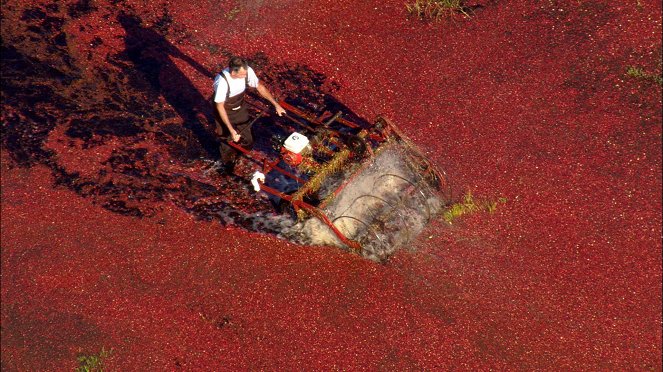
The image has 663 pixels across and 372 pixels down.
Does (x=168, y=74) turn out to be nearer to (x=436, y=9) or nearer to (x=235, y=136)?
(x=235, y=136)

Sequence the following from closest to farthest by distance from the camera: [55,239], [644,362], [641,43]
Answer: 1. [644,362]
2. [55,239]
3. [641,43]

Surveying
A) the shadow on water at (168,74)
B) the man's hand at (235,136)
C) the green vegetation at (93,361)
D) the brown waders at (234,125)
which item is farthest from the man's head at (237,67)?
the green vegetation at (93,361)

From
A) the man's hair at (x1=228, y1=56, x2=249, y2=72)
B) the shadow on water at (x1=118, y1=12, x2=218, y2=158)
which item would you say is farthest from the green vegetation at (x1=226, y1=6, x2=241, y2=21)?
the man's hair at (x1=228, y1=56, x2=249, y2=72)

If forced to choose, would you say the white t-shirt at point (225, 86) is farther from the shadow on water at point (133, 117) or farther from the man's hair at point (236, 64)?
the shadow on water at point (133, 117)

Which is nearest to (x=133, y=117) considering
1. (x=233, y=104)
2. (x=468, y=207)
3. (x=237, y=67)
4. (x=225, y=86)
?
(x=233, y=104)

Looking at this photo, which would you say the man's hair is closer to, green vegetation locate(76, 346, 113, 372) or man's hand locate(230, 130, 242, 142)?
man's hand locate(230, 130, 242, 142)

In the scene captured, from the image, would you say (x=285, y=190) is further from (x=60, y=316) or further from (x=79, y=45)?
(x=79, y=45)

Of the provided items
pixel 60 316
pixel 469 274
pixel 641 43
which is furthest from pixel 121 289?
pixel 641 43
